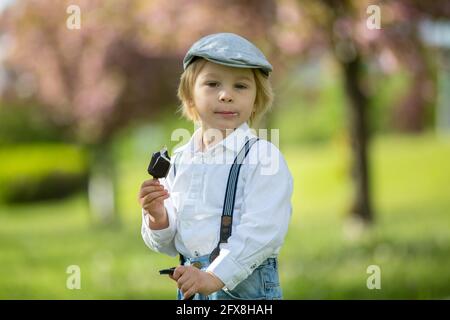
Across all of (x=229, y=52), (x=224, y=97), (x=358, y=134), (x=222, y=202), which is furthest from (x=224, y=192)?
(x=358, y=134)

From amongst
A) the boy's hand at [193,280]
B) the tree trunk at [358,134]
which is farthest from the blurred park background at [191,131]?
the boy's hand at [193,280]

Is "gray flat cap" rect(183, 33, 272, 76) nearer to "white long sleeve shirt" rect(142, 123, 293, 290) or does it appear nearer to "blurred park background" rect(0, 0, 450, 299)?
"white long sleeve shirt" rect(142, 123, 293, 290)

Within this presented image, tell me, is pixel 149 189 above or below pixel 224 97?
below

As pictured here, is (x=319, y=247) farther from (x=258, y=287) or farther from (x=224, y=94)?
(x=224, y=94)

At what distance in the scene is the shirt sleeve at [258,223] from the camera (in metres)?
2.25

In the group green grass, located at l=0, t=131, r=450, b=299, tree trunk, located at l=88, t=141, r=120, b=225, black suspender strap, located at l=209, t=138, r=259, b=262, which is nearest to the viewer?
black suspender strap, located at l=209, t=138, r=259, b=262

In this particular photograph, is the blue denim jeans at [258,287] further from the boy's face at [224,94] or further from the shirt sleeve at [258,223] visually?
the boy's face at [224,94]

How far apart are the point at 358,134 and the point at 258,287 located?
577cm

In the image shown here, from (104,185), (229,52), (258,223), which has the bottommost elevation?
(258,223)

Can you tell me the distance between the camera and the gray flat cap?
2.33 meters

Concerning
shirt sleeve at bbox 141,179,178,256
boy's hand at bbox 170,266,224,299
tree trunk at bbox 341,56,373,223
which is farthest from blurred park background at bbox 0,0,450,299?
Answer: boy's hand at bbox 170,266,224,299

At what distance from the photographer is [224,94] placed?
7.85 ft

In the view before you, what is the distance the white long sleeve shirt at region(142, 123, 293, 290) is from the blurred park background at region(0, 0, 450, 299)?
2801 mm
